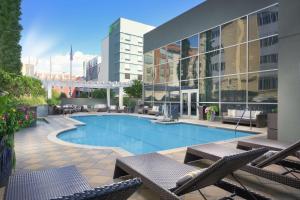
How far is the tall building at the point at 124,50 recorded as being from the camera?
148 feet

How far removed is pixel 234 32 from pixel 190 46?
141 inches

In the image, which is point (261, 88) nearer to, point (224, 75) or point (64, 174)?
point (224, 75)

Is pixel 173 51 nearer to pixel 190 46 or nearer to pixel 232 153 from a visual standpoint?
pixel 190 46

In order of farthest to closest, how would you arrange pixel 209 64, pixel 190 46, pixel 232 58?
pixel 190 46, pixel 209 64, pixel 232 58

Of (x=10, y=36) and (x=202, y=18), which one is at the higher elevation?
(x=202, y=18)

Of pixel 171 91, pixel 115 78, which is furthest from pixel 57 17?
pixel 171 91

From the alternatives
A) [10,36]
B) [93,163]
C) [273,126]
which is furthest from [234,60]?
[10,36]

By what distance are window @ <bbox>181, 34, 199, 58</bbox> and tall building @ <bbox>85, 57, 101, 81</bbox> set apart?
46.1m

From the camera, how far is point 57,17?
30.2m

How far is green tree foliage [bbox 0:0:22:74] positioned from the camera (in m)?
13.7

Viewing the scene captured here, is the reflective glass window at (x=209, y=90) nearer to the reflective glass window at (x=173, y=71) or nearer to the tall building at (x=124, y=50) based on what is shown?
the reflective glass window at (x=173, y=71)

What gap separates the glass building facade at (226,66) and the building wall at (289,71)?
206 inches

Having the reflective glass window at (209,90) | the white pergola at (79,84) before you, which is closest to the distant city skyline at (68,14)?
the white pergola at (79,84)

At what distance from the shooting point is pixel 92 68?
6625 centimetres
